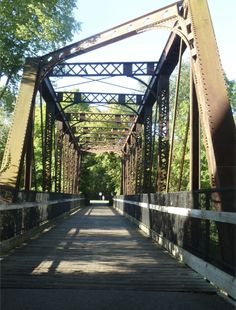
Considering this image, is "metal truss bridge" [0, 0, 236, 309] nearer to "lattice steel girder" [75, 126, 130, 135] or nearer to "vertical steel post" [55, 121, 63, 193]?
"vertical steel post" [55, 121, 63, 193]

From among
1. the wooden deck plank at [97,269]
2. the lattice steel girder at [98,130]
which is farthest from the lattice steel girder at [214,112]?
the lattice steel girder at [98,130]

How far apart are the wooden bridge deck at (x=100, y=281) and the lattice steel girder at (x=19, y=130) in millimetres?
2197

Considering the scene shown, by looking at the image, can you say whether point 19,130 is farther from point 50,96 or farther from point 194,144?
point 50,96

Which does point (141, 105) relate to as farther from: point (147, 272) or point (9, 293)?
point (9, 293)

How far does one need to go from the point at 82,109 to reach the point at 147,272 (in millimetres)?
51044

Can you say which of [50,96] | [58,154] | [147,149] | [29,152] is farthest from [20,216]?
[58,154]

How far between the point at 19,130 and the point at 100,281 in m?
6.87

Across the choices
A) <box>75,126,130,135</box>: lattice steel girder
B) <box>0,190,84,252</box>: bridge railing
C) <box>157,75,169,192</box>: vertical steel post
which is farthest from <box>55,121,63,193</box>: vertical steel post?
<box>0,190,84,252</box>: bridge railing

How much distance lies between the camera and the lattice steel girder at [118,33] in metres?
12.2

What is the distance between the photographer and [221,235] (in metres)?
6.39

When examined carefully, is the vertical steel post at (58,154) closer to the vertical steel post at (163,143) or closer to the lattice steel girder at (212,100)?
the vertical steel post at (163,143)

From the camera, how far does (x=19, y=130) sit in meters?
12.8

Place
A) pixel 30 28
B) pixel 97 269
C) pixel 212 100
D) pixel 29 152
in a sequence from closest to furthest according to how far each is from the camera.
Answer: pixel 97 269, pixel 212 100, pixel 29 152, pixel 30 28

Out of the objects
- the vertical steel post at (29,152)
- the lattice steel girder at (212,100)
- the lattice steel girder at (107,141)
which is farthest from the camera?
the lattice steel girder at (107,141)
